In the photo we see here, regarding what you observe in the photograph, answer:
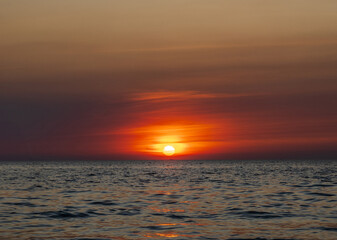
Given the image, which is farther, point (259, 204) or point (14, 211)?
point (259, 204)

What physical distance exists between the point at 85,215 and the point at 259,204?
11.6 metres

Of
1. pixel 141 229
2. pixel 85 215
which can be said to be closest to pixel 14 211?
pixel 85 215

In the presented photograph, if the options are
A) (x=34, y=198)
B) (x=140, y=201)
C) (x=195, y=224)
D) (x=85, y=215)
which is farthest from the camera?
(x=34, y=198)

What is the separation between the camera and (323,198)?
35.2 m

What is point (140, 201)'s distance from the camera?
112ft

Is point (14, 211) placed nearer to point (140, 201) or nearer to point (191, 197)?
point (140, 201)

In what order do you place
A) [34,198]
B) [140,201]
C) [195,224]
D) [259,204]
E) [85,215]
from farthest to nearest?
1. [34,198]
2. [140,201]
3. [259,204]
4. [85,215]
5. [195,224]

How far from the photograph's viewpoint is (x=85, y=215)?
26984 mm

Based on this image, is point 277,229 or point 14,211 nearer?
point 277,229

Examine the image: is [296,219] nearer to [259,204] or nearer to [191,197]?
[259,204]

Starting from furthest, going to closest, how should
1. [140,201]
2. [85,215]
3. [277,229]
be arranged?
[140,201]
[85,215]
[277,229]

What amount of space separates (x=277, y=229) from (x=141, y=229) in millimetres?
6230

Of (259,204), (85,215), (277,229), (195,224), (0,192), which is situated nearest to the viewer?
(277,229)

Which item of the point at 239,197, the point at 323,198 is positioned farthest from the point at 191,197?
the point at 323,198
